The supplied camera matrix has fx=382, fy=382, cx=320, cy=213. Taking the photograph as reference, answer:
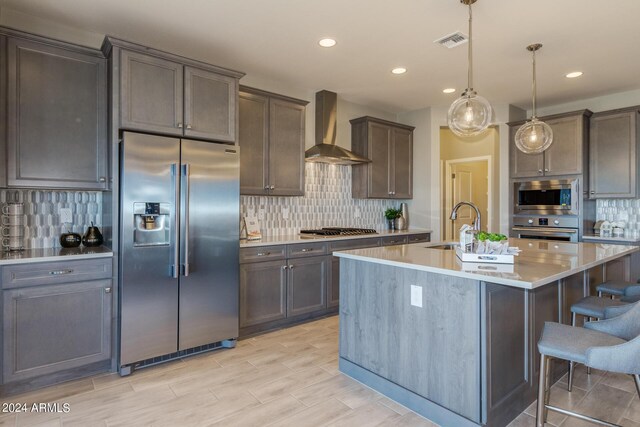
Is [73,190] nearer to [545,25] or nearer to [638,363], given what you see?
[638,363]

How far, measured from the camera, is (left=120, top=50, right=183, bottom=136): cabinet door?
9.20 ft

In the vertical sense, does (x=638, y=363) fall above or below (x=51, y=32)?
below

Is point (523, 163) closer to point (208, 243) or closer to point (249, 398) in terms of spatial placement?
Answer: point (208, 243)

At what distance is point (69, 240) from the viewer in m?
2.96

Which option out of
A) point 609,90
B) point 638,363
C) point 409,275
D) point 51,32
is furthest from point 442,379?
point 609,90

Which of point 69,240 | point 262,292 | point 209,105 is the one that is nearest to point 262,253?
point 262,292

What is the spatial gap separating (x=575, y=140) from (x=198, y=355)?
4.85 meters

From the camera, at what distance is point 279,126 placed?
412 cm

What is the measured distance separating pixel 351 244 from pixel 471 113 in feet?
7.04

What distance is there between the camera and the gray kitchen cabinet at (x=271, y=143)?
12.6 feet

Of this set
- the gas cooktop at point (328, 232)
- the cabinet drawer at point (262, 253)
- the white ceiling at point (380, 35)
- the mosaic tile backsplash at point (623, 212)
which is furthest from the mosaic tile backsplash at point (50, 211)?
the mosaic tile backsplash at point (623, 212)

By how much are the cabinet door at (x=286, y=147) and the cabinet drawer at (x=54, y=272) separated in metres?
1.82

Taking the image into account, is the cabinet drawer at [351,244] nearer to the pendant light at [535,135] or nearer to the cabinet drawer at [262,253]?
the cabinet drawer at [262,253]

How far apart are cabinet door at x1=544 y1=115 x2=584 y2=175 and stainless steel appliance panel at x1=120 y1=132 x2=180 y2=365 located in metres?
4.47
